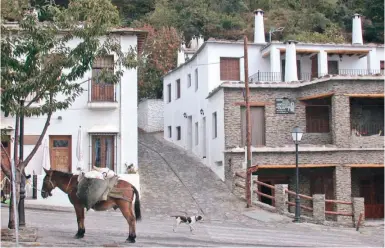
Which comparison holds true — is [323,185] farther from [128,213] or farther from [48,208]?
[128,213]

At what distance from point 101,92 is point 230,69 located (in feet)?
34.8

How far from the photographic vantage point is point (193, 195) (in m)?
26.0

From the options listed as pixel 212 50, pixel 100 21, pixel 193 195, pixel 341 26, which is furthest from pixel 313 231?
pixel 341 26

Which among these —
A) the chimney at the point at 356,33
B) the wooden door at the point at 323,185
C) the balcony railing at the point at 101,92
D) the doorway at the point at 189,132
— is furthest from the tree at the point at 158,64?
the balcony railing at the point at 101,92

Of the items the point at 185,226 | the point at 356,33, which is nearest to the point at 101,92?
the point at 185,226

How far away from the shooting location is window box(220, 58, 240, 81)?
33656 millimetres

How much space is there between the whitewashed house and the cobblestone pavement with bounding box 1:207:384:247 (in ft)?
12.0

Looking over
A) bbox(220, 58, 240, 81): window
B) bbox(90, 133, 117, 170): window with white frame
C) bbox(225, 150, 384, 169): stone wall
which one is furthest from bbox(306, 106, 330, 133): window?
bbox(90, 133, 117, 170): window with white frame

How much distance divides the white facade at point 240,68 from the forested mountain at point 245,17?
12575 mm

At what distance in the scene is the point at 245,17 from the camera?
198 ft

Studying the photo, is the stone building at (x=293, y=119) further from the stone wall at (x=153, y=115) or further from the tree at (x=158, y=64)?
the tree at (x=158, y=64)

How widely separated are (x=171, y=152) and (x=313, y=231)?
16.0m

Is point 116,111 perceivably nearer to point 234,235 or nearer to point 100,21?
point 234,235

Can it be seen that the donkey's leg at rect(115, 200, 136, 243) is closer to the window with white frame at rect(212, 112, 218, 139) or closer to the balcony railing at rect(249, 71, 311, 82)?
the window with white frame at rect(212, 112, 218, 139)
